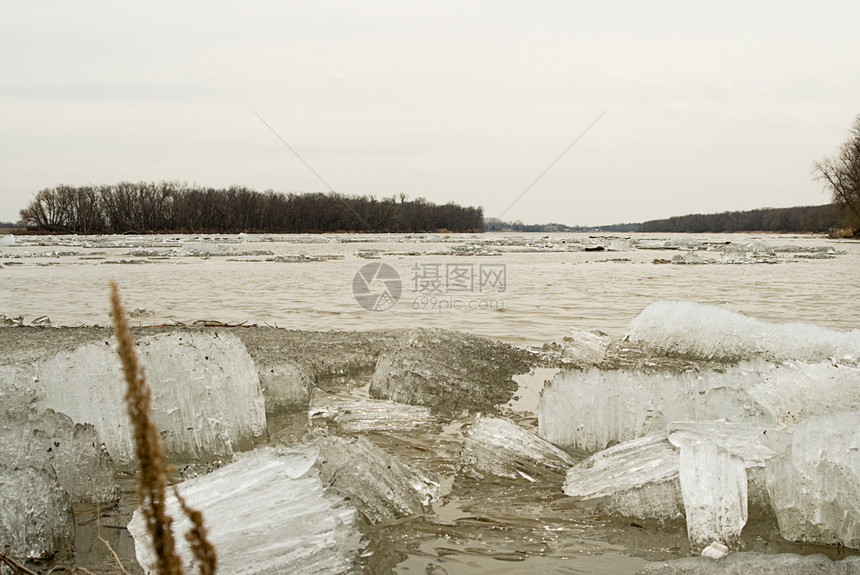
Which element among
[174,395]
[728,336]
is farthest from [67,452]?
[728,336]

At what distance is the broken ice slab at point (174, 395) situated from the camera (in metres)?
3.31

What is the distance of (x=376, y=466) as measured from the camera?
8.55 feet

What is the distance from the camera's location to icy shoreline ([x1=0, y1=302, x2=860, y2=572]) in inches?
91.0

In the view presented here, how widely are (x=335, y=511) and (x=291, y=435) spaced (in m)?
1.34

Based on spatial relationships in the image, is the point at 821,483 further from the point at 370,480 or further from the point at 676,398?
the point at 370,480

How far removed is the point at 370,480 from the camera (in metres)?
2.55

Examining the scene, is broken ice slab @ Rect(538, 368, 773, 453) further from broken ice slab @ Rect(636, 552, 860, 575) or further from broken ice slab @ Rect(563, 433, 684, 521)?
broken ice slab @ Rect(636, 552, 860, 575)

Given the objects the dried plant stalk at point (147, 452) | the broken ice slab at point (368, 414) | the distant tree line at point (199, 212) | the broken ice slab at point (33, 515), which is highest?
the distant tree line at point (199, 212)

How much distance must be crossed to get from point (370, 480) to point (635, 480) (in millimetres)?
1098

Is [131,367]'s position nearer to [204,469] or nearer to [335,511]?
[335,511]

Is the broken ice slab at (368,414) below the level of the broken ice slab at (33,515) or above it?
below

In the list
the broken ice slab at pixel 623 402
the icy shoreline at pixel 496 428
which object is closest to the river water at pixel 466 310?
the icy shoreline at pixel 496 428

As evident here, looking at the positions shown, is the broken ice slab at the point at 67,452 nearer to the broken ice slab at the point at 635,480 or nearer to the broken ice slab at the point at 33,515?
the broken ice slab at the point at 33,515

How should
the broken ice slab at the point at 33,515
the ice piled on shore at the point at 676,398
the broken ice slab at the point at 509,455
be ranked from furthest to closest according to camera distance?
the ice piled on shore at the point at 676,398
the broken ice slab at the point at 509,455
the broken ice slab at the point at 33,515
